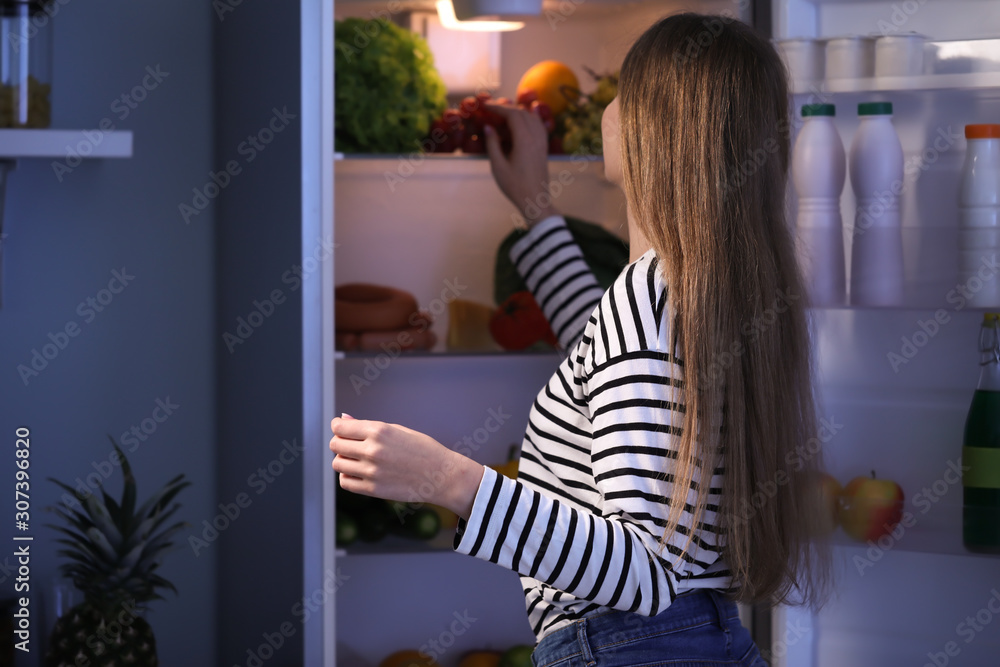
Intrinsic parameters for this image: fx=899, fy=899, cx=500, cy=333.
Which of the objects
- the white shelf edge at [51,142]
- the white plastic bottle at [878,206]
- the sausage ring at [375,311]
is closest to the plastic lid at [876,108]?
the white plastic bottle at [878,206]

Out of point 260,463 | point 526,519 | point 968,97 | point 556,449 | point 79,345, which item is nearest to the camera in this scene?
point 526,519

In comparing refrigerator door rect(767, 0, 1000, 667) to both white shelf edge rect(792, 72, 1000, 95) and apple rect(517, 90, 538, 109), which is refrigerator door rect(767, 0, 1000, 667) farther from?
apple rect(517, 90, 538, 109)

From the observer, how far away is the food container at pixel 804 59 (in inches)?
57.6

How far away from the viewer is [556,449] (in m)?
0.96

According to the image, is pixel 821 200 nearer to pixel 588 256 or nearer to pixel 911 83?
pixel 911 83

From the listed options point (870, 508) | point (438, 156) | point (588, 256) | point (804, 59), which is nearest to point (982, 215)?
point (804, 59)

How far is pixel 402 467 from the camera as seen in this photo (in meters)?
0.75

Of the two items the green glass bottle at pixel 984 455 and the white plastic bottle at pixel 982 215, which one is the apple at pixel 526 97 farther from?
the green glass bottle at pixel 984 455

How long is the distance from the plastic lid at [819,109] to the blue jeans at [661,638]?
87 centimetres

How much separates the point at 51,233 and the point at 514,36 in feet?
3.26

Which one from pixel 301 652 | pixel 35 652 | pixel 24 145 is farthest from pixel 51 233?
pixel 301 652

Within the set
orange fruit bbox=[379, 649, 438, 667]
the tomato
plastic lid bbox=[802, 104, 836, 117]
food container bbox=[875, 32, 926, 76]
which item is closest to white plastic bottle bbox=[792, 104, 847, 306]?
plastic lid bbox=[802, 104, 836, 117]

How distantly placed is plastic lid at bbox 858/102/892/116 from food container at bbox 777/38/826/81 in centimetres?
9

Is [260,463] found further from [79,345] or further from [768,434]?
[768,434]
